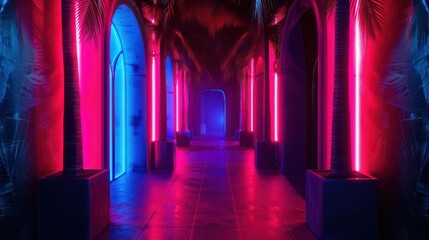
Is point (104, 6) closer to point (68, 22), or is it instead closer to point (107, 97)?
point (107, 97)

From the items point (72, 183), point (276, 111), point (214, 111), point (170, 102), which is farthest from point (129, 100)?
point (214, 111)

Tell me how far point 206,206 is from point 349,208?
2.73m

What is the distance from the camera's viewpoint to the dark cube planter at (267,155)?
11.4m

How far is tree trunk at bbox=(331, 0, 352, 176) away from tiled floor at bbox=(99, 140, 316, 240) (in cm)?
104

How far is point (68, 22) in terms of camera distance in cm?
470

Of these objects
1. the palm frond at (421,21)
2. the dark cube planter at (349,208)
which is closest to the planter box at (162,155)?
the dark cube planter at (349,208)

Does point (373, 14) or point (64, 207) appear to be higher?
point (373, 14)

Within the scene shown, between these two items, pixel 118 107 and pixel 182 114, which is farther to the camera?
pixel 182 114

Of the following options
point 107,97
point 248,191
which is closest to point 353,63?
point 248,191

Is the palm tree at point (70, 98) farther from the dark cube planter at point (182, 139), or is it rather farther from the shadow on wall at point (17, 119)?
the dark cube planter at point (182, 139)

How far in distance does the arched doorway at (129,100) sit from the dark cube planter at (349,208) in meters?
6.53

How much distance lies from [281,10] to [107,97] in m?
5.62

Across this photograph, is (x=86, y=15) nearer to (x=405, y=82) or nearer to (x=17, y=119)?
(x=17, y=119)

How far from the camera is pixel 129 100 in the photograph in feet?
34.7
